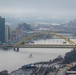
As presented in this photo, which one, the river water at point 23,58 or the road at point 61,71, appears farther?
the river water at point 23,58

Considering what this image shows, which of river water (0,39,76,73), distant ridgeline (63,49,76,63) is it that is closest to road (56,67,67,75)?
river water (0,39,76,73)

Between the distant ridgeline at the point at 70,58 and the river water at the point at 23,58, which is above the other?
the distant ridgeline at the point at 70,58

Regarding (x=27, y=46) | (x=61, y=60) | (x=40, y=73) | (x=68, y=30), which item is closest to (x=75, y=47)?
(x=27, y=46)

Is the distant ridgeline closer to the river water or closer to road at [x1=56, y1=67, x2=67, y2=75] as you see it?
the river water

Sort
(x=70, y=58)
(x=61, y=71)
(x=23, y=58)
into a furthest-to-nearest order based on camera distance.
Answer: (x=23, y=58) → (x=70, y=58) → (x=61, y=71)

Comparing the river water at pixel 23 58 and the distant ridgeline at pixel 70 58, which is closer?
the river water at pixel 23 58

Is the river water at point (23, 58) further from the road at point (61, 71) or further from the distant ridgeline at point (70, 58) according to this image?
the road at point (61, 71)

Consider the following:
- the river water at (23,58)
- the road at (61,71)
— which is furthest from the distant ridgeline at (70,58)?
the road at (61,71)

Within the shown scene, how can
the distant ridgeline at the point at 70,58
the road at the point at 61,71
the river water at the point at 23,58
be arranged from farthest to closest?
the distant ridgeline at the point at 70,58 → the river water at the point at 23,58 → the road at the point at 61,71

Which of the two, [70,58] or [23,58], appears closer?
[70,58]

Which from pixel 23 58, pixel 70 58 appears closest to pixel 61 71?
pixel 70 58

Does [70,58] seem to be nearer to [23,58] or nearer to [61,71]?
[23,58]

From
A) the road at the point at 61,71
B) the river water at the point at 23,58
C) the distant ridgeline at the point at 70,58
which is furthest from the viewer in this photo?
the distant ridgeline at the point at 70,58
